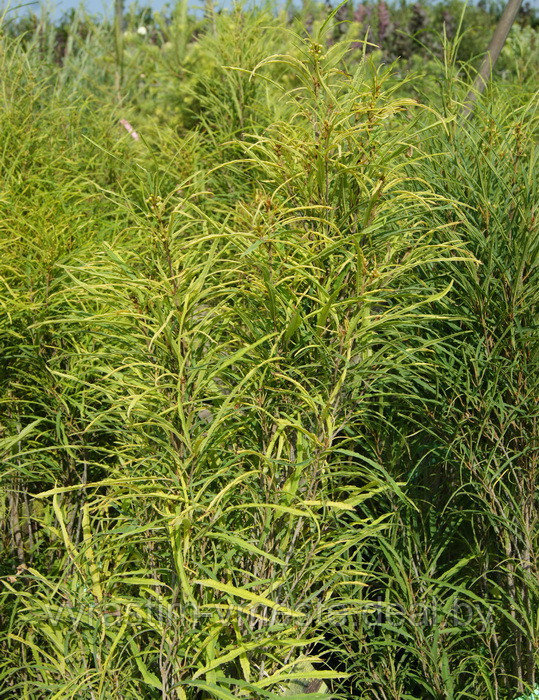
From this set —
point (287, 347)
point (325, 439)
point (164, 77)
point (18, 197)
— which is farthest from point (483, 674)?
point (164, 77)

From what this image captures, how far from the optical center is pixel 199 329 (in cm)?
182

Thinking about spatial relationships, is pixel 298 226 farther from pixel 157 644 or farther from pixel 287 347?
pixel 157 644

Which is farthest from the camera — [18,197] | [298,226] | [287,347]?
[18,197]

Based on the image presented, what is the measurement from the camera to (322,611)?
1978 millimetres

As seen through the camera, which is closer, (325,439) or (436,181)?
(325,439)

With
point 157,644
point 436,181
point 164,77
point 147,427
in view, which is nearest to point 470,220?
point 436,181

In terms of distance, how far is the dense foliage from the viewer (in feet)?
5.87

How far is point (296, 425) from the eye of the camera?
1729mm

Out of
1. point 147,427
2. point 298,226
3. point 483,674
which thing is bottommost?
point 483,674

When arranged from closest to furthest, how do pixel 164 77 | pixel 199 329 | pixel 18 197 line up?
pixel 199 329, pixel 18 197, pixel 164 77

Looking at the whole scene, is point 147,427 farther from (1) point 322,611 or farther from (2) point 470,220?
Answer: (2) point 470,220

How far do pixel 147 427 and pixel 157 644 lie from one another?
0.52 m

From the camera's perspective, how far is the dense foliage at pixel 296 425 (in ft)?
5.87

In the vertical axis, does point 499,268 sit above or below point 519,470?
above
